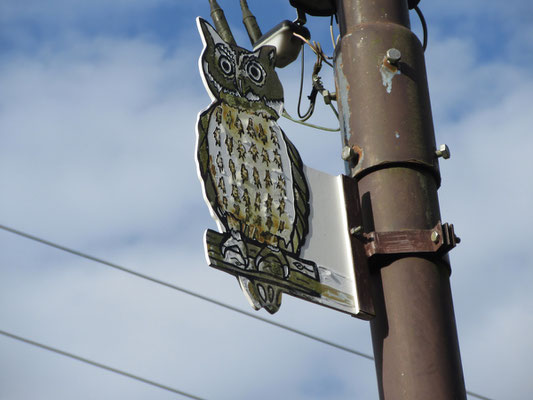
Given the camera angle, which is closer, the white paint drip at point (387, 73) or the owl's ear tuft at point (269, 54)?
the white paint drip at point (387, 73)

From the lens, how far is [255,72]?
4.11m

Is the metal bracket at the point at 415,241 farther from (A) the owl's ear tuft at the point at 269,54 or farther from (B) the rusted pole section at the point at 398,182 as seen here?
(A) the owl's ear tuft at the point at 269,54

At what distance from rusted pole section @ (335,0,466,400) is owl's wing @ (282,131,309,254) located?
201 mm

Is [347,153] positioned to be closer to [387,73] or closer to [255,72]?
[387,73]

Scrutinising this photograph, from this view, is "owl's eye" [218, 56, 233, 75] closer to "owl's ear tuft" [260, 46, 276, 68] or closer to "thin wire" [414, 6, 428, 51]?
"owl's ear tuft" [260, 46, 276, 68]

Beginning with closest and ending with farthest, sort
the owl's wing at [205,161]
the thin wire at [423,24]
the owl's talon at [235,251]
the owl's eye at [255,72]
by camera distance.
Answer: the owl's talon at [235,251]
the owl's wing at [205,161]
the owl's eye at [255,72]
the thin wire at [423,24]

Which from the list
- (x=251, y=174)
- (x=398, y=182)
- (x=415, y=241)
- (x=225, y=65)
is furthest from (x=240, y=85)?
(x=415, y=241)

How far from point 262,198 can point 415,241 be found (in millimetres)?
552

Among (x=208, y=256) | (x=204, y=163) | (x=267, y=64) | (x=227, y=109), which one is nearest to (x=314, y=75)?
(x=267, y=64)

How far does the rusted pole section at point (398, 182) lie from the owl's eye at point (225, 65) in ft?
1.50

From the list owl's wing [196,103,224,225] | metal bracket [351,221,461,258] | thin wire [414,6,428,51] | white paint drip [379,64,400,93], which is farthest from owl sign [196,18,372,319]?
thin wire [414,6,428,51]

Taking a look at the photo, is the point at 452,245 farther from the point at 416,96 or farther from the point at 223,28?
the point at 223,28

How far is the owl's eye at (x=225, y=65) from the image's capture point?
3.98m

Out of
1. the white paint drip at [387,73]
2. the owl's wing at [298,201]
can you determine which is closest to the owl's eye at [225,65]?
the owl's wing at [298,201]
